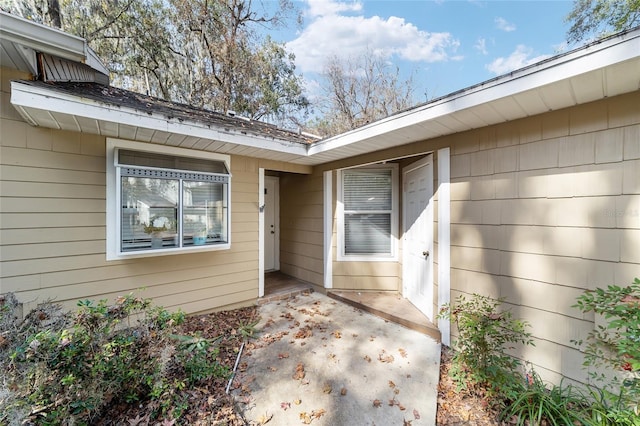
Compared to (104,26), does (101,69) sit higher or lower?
lower

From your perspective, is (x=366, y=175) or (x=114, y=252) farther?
(x=366, y=175)

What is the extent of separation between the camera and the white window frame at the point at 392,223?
4688 mm

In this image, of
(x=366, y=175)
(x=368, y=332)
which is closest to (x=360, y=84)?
(x=366, y=175)

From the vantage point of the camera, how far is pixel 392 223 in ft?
15.5

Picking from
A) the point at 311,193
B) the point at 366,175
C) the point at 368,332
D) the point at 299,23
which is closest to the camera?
the point at 368,332

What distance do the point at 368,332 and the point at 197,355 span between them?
6.88ft

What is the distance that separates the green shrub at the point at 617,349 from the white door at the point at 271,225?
5290 mm

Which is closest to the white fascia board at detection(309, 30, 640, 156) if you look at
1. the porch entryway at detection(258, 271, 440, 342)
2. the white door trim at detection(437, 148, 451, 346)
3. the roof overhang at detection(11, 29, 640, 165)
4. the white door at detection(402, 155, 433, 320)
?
the roof overhang at detection(11, 29, 640, 165)

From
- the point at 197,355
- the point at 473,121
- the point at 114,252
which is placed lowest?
the point at 197,355

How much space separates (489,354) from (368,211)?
287 cm

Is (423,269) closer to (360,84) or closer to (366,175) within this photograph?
(366,175)

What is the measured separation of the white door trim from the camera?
3.14 meters

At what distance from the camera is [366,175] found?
482cm

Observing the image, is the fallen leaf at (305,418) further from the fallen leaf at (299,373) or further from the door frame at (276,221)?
the door frame at (276,221)
